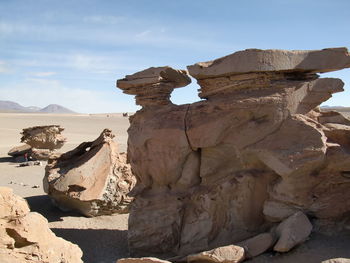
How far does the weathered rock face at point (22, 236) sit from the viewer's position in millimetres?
4264

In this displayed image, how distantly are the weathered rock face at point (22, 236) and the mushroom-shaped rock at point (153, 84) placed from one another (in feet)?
11.3

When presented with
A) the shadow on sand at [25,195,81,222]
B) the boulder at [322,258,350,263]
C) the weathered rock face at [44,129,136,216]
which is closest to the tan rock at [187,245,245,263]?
the boulder at [322,258,350,263]

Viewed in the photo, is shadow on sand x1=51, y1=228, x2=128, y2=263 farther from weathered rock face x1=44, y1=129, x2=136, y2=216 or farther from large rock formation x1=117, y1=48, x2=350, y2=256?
weathered rock face x1=44, y1=129, x2=136, y2=216

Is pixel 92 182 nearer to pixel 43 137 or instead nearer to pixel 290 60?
pixel 290 60

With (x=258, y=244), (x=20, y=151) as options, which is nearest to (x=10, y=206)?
(x=258, y=244)

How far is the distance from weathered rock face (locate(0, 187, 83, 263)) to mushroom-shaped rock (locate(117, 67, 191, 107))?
3.43m

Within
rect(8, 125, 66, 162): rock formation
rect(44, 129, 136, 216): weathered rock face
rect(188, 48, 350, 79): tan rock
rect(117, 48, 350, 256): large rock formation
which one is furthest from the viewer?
rect(8, 125, 66, 162): rock formation

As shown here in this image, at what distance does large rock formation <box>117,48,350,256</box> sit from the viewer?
5.96 meters

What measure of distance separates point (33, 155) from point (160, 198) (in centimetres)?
1132

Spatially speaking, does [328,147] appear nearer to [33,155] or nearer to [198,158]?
[198,158]

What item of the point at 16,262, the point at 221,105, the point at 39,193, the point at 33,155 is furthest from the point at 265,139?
the point at 33,155

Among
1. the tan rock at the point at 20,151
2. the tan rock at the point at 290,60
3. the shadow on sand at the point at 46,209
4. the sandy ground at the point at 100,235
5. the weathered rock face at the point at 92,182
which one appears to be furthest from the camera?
the tan rock at the point at 20,151

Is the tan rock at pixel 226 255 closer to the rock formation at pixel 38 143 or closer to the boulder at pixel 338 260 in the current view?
the boulder at pixel 338 260

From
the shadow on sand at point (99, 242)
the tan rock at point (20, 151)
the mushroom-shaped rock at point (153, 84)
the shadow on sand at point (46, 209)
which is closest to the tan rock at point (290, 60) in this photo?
the mushroom-shaped rock at point (153, 84)
